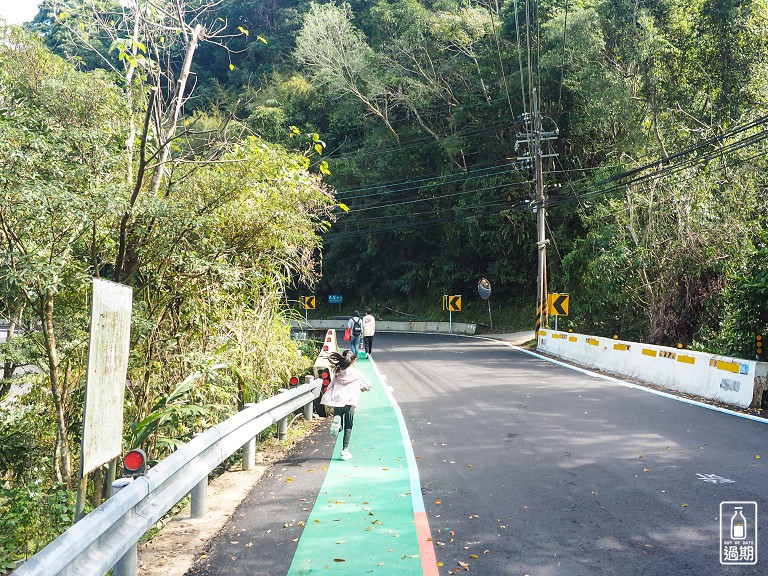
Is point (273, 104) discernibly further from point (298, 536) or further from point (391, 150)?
point (298, 536)

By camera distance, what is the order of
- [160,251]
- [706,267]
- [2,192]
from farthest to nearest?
[706,267] < [160,251] < [2,192]

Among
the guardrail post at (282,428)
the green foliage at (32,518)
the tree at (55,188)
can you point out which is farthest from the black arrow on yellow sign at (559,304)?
the green foliage at (32,518)

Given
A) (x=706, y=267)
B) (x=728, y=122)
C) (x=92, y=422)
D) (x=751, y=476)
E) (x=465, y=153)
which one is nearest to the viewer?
(x=92, y=422)

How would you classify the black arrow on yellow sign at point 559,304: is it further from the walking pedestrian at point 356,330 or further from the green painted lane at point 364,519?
the green painted lane at point 364,519

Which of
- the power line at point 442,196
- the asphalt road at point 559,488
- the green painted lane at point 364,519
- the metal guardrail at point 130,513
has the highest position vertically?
the power line at point 442,196

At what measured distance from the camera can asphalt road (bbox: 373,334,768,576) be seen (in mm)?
5402

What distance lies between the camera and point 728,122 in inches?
1193

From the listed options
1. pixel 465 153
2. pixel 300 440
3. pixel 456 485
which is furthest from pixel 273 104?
pixel 456 485

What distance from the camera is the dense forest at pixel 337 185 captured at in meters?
8.12

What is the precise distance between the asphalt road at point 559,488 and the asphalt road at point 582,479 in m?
0.02

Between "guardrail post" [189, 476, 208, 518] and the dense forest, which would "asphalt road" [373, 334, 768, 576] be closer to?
"guardrail post" [189, 476, 208, 518]

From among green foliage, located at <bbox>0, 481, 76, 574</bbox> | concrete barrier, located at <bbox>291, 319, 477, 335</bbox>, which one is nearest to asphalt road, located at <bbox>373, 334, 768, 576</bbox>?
green foliage, located at <bbox>0, 481, 76, 574</bbox>

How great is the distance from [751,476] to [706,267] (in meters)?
16.8

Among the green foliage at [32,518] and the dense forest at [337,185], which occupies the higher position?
the dense forest at [337,185]
